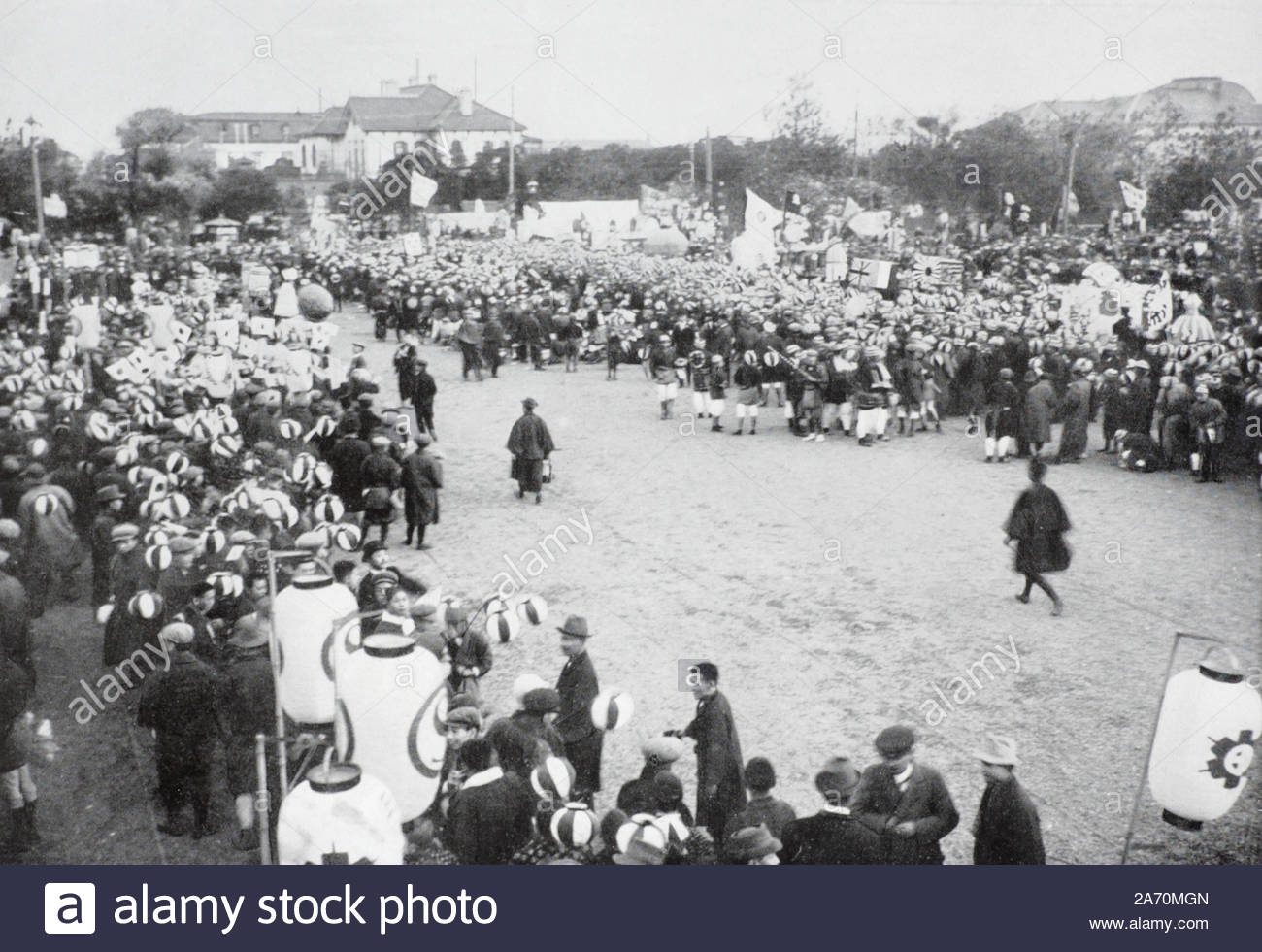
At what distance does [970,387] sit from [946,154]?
13.9 m

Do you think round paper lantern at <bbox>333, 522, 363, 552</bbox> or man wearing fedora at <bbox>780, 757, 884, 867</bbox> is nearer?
man wearing fedora at <bbox>780, 757, 884, 867</bbox>

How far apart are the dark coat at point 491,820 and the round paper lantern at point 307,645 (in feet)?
3.37

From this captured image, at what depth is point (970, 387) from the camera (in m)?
16.2

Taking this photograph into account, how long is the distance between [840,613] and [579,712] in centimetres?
347

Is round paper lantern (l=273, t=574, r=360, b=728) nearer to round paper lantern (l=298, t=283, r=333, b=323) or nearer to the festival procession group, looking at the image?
the festival procession group

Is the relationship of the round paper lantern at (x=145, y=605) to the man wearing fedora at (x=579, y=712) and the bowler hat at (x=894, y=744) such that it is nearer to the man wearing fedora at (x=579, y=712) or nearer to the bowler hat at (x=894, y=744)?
the man wearing fedora at (x=579, y=712)

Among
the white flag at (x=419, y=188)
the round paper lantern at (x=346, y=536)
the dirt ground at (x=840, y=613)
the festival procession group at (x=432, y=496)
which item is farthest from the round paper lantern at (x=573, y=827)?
the white flag at (x=419, y=188)

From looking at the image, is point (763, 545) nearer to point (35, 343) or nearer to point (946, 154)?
point (35, 343)

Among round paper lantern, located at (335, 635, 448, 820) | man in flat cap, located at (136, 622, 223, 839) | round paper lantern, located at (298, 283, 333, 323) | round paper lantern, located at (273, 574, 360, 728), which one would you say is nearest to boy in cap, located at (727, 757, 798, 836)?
round paper lantern, located at (335, 635, 448, 820)

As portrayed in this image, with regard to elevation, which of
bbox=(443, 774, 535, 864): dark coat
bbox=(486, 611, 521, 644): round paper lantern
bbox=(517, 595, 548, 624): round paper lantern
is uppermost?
bbox=(517, 595, 548, 624): round paper lantern

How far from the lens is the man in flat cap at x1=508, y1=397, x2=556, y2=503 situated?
12.4 metres

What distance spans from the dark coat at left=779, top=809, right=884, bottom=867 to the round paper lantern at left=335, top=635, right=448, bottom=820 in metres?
1.59
